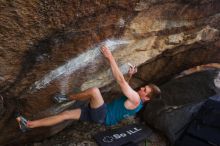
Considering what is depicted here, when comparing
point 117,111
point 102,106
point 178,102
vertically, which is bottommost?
point 178,102

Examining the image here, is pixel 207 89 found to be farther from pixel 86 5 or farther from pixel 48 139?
pixel 86 5

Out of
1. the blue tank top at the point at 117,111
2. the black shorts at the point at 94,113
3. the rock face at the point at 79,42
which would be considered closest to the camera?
the rock face at the point at 79,42

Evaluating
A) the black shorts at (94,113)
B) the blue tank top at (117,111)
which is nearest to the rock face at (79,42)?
the black shorts at (94,113)

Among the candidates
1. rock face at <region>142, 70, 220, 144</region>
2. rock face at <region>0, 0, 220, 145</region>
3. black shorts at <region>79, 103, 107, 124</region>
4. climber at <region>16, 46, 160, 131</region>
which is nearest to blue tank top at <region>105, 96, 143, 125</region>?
Answer: climber at <region>16, 46, 160, 131</region>

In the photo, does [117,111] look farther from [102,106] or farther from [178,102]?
[178,102]

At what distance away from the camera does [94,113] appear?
14.3 feet

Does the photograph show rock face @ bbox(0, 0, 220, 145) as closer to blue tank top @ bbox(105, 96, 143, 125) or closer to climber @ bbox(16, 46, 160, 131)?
climber @ bbox(16, 46, 160, 131)

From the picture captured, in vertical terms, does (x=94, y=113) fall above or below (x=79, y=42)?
below

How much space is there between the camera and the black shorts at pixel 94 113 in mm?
4363

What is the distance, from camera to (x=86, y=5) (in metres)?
3.41

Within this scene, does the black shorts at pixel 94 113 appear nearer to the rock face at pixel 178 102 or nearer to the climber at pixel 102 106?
the climber at pixel 102 106

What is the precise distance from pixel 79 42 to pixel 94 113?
1.00 m

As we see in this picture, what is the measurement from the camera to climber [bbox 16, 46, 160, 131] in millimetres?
4145

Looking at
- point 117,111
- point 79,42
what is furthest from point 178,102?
point 79,42
